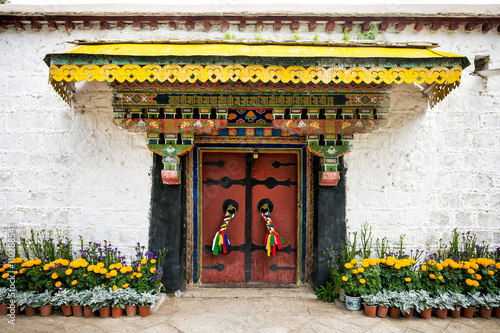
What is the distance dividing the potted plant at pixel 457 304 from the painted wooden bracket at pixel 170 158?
145 inches

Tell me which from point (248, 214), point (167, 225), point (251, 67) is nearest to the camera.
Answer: point (251, 67)

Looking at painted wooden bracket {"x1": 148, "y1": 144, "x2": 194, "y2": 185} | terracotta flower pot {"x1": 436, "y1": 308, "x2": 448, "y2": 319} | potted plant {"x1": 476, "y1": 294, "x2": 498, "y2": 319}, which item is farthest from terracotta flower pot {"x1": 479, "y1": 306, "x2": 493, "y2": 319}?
Answer: painted wooden bracket {"x1": 148, "y1": 144, "x2": 194, "y2": 185}

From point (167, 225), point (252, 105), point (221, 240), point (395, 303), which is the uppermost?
point (252, 105)

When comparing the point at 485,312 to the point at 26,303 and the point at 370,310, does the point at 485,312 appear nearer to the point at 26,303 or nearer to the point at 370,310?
the point at 370,310

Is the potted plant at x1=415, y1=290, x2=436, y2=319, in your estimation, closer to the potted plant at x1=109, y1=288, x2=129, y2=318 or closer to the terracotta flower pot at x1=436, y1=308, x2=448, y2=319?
the terracotta flower pot at x1=436, y1=308, x2=448, y2=319

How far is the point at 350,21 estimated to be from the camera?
13.9 feet

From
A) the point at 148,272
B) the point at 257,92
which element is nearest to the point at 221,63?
the point at 257,92

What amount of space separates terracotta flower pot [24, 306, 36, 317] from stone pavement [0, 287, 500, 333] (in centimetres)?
5

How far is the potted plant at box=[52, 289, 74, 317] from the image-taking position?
348cm

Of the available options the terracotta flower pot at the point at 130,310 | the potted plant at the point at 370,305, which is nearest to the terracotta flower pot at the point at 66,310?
the terracotta flower pot at the point at 130,310

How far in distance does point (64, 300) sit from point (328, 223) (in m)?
3.38

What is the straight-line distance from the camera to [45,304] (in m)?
3.49

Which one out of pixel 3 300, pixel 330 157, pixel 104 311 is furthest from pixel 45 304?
pixel 330 157

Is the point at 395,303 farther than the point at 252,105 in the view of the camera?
No
